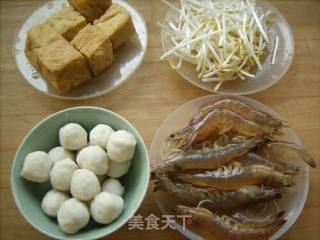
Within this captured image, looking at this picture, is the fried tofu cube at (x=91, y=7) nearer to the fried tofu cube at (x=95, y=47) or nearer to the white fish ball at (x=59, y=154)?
the fried tofu cube at (x=95, y=47)

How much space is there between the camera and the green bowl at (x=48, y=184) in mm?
990

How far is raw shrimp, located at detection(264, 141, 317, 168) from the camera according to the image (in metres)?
1.20

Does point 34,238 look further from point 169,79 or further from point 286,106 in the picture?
point 286,106

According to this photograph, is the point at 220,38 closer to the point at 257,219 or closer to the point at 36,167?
the point at 257,219

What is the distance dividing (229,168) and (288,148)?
0.23 meters

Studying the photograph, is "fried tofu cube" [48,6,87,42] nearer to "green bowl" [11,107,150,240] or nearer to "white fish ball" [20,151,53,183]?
"green bowl" [11,107,150,240]

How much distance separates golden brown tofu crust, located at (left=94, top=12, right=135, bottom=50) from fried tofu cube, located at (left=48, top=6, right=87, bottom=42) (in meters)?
0.06

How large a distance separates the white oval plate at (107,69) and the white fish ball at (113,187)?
38 centimetres

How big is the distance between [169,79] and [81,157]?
1.67 feet

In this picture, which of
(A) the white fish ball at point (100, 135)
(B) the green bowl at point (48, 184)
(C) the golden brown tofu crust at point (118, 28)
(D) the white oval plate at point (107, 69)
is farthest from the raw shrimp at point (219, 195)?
(C) the golden brown tofu crust at point (118, 28)

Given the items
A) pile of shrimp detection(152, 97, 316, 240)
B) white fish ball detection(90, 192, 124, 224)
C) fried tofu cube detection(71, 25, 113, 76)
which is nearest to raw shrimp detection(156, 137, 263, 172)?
pile of shrimp detection(152, 97, 316, 240)

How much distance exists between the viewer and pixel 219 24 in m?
1.44

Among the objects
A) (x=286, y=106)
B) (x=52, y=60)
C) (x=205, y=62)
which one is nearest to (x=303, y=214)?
(x=286, y=106)

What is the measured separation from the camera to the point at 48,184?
1.11 metres
